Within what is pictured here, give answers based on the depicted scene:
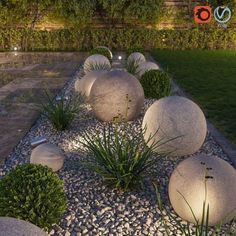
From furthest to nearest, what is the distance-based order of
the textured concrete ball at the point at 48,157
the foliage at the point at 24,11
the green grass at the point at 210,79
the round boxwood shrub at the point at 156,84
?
1. the foliage at the point at 24,11
2. the round boxwood shrub at the point at 156,84
3. the green grass at the point at 210,79
4. the textured concrete ball at the point at 48,157

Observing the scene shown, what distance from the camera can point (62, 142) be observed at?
269 inches

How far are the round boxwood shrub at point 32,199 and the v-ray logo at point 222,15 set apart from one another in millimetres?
21981

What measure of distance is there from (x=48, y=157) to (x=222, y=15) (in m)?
21.3

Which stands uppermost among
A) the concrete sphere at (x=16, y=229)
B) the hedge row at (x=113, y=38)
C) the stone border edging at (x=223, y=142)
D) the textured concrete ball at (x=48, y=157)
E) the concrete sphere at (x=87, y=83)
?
the concrete sphere at (x=16, y=229)

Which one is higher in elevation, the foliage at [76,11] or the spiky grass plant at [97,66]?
the spiky grass plant at [97,66]

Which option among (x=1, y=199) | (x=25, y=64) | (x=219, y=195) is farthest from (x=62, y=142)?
(x=25, y=64)

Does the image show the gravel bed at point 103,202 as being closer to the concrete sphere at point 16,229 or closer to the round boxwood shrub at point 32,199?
the round boxwood shrub at point 32,199

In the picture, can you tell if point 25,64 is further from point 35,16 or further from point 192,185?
point 192,185

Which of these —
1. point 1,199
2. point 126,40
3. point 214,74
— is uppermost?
point 1,199

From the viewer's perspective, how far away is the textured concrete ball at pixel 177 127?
5961mm

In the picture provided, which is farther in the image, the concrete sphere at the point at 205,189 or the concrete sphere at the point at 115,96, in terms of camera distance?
the concrete sphere at the point at 115,96

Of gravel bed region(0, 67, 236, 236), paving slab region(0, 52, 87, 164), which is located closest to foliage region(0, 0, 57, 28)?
paving slab region(0, 52, 87, 164)

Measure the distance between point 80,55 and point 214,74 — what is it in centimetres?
906

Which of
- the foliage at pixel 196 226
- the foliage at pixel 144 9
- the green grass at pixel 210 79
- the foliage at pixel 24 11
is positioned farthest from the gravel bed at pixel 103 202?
the foliage at pixel 24 11
